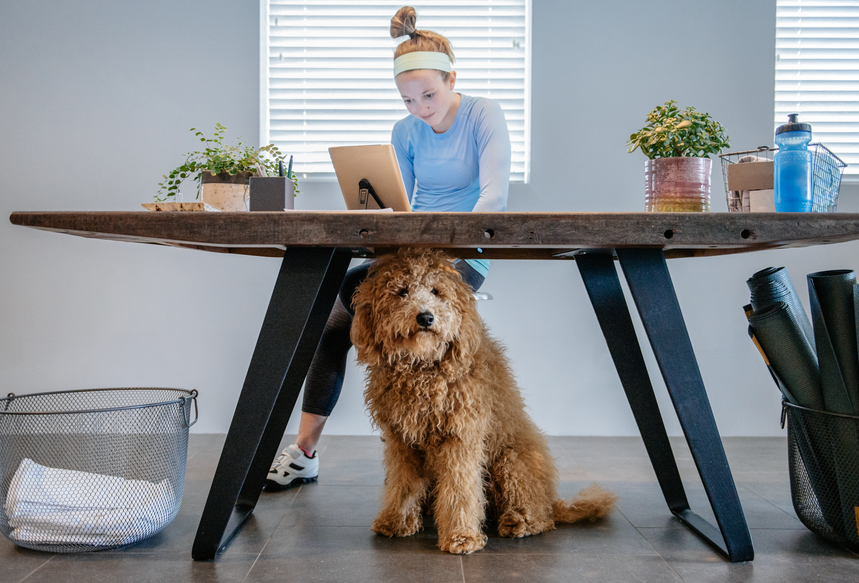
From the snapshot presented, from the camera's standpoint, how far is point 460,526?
1.35m

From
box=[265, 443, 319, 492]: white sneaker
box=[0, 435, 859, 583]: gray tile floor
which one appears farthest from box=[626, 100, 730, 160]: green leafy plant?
box=[265, 443, 319, 492]: white sneaker

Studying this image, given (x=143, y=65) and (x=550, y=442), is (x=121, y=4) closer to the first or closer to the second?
(x=143, y=65)

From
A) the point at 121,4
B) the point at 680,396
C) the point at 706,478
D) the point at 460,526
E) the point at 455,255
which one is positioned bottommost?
the point at 460,526

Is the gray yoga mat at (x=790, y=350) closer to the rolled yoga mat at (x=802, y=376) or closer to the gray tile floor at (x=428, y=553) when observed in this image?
the rolled yoga mat at (x=802, y=376)

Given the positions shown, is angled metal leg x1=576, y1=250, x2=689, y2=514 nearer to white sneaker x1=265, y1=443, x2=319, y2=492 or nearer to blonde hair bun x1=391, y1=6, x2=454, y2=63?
blonde hair bun x1=391, y1=6, x2=454, y2=63

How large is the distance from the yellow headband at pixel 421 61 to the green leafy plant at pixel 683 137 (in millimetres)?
696

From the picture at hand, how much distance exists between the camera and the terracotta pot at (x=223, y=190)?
1577 millimetres

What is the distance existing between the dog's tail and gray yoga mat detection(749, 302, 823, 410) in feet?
1.80

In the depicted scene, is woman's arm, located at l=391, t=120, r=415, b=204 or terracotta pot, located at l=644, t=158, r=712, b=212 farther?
woman's arm, located at l=391, t=120, r=415, b=204

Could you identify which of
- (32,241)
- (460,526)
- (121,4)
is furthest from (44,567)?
(121,4)

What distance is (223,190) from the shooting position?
158cm

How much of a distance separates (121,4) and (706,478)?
300 cm

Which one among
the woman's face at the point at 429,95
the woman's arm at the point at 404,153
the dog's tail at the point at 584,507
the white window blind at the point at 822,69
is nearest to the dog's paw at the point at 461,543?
the dog's tail at the point at 584,507

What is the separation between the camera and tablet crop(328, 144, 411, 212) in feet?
4.88
